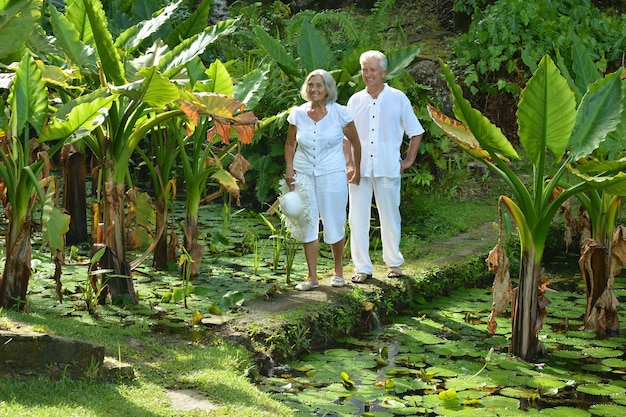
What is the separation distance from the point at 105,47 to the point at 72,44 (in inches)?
18.1

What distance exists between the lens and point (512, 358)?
5.78 m

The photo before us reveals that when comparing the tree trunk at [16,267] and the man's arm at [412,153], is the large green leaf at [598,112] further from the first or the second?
the tree trunk at [16,267]

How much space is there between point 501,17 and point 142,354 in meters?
8.76

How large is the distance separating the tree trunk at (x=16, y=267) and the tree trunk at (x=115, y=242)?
608 millimetres

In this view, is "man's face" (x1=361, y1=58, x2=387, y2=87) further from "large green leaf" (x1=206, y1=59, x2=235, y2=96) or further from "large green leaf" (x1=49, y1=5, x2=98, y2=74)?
"large green leaf" (x1=49, y1=5, x2=98, y2=74)

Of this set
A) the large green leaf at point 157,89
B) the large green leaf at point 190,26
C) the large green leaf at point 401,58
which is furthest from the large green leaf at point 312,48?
the large green leaf at point 157,89

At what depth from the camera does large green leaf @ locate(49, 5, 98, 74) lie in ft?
20.0

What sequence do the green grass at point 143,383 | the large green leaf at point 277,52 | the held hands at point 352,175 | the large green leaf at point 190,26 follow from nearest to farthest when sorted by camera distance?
the green grass at point 143,383, the held hands at point 352,175, the large green leaf at point 190,26, the large green leaf at point 277,52

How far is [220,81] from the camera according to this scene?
262 inches

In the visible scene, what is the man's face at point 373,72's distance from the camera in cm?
686

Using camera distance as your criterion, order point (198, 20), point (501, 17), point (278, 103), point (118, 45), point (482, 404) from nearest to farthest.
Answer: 1. point (482, 404)
2. point (118, 45)
3. point (198, 20)
4. point (278, 103)
5. point (501, 17)

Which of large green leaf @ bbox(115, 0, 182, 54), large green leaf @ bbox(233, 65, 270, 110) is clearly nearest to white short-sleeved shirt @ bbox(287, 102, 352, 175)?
large green leaf @ bbox(233, 65, 270, 110)

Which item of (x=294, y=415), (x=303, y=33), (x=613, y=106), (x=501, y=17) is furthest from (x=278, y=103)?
(x=294, y=415)

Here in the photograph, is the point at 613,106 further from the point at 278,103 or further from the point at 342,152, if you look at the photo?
the point at 278,103
